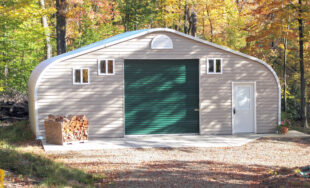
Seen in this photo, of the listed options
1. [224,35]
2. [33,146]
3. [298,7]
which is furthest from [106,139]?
[224,35]

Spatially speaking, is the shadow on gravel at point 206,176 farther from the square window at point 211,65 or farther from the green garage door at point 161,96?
the square window at point 211,65

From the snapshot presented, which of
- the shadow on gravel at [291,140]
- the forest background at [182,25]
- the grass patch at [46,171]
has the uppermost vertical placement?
the forest background at [182,25]

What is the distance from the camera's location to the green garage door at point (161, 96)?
14.0 metres

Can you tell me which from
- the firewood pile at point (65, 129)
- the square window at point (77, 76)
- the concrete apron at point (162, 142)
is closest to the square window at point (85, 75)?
the square window at point (77, 76)

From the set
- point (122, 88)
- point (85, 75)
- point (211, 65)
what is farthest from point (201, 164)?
point (85, 75)

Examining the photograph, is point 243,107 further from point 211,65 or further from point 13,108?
point 13,108

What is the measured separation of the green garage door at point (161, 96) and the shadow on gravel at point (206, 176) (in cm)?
475

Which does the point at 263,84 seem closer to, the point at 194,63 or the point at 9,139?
the point at 194,63

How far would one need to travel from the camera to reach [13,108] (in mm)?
17828

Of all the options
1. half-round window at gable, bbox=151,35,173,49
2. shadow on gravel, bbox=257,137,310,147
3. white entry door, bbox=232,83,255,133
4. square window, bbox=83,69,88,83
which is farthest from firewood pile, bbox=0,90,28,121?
shadow on gravel, bbox=257,137,310,147

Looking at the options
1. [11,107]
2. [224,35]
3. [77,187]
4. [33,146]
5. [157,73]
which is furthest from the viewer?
[224,35]

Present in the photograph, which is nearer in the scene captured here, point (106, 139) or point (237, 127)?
point (106, 139)

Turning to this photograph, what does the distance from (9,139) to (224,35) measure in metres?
17.7

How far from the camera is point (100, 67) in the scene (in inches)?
535
